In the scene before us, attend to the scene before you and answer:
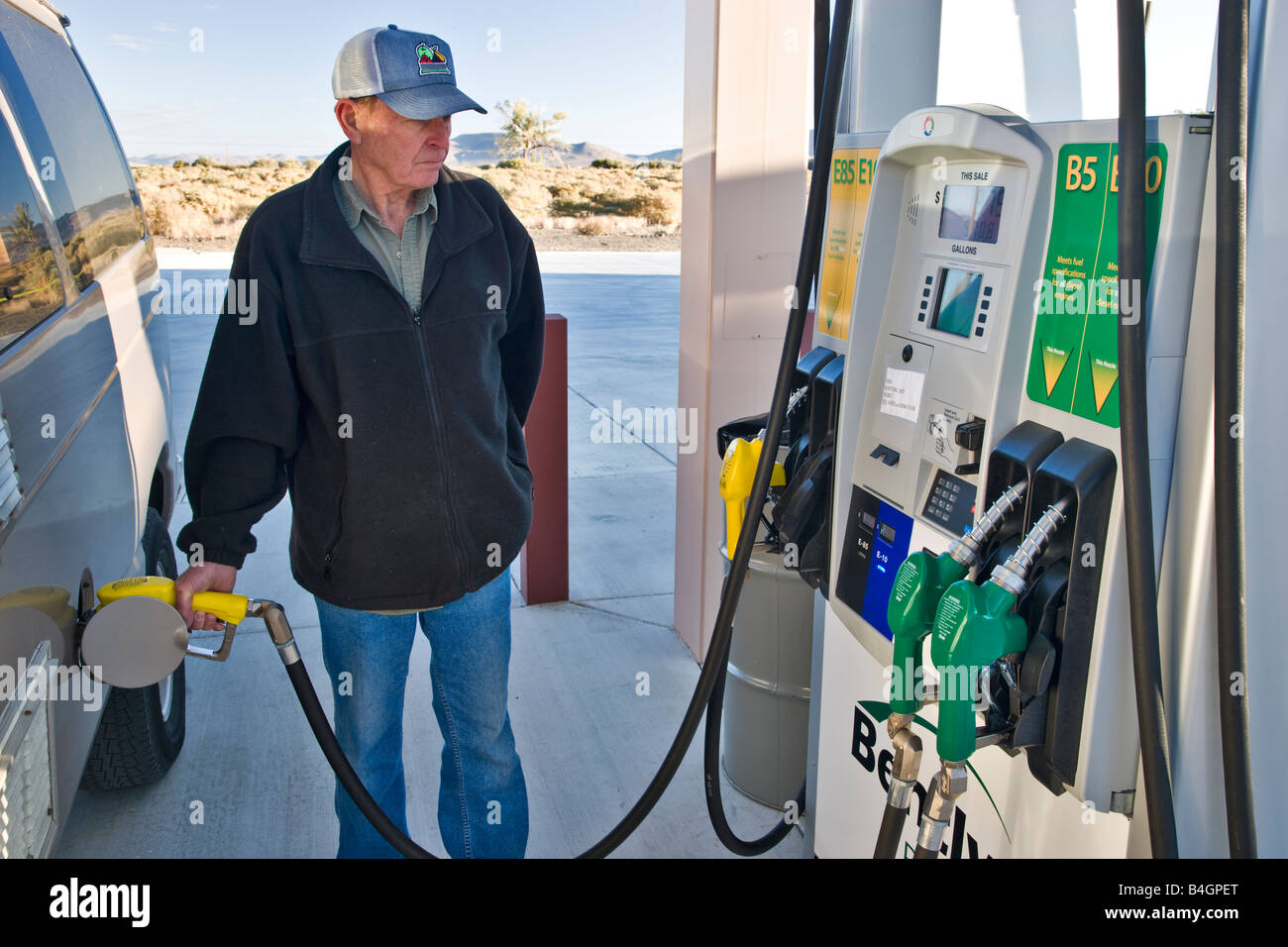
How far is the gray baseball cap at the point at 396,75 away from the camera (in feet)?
6.68

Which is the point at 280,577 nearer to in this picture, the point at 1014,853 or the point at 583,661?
the point at 583,661

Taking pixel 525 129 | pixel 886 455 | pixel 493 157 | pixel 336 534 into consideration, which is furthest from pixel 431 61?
pixel 493 157

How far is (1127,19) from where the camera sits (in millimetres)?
1408

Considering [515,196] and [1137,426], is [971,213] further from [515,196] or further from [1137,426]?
[515,196]

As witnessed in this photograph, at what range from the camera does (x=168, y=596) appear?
194 cm

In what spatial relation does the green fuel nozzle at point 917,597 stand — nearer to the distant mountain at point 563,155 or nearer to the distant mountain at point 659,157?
the distant mountain at point 563,155

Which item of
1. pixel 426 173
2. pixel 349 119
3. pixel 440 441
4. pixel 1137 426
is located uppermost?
pixel 349 119

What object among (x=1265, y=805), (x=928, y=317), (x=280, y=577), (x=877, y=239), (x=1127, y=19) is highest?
(x=1127, y=19)

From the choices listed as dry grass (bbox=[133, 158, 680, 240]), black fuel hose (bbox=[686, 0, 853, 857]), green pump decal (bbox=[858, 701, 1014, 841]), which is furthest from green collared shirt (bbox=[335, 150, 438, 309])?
dry grass (bbox=[133, 158, 680, 240])

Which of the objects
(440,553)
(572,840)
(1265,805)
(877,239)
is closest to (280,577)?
(572,840)

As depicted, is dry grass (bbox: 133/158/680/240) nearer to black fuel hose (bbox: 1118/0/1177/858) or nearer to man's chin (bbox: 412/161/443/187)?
man's chin (bbox: 412/161/443/187)

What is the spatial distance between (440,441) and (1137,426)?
4.55ft
